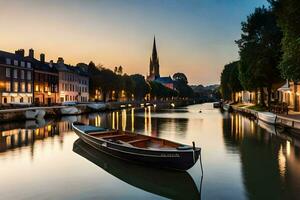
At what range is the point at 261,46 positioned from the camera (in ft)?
176

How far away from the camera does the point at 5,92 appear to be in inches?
2862

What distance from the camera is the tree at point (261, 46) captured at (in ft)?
173

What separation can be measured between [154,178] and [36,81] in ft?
243

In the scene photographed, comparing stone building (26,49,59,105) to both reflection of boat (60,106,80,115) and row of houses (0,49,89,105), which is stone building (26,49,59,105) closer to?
row of houses (0,49,89,105)

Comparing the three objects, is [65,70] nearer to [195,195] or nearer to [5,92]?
[5,92]

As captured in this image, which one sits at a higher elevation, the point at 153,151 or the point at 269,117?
the point at 269,117

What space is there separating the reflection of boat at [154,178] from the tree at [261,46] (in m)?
36.8

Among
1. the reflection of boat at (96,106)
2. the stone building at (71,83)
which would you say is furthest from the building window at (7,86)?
the stone building at (71,83)

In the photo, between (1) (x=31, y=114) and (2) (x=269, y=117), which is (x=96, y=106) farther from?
(2) (x=269, y=117)

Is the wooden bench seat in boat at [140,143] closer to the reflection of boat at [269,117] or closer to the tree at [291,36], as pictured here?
the tree at [291,36]

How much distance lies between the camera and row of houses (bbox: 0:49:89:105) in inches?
2923

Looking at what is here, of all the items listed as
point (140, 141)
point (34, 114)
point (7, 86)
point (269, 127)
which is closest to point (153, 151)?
point (140, 141)

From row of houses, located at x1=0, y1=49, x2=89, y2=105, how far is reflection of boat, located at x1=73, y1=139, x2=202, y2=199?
55.4 meters

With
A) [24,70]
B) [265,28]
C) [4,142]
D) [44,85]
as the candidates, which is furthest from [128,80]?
[4,142]
